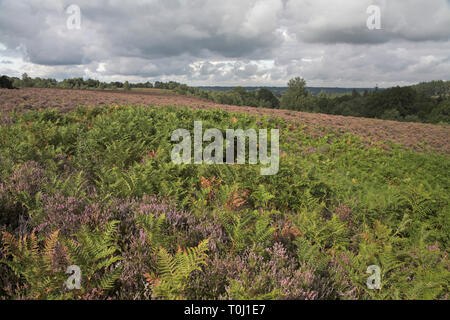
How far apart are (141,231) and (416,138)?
2250 centimetres

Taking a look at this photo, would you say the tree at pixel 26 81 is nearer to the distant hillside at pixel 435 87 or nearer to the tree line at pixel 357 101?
the tree line at pixel 357 101

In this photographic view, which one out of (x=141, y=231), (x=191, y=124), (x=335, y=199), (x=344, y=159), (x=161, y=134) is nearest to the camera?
(x=141, y=231)

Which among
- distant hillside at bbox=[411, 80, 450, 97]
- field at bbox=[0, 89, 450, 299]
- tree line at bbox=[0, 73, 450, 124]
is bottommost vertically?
field at bbox=[0, 89, 450, 299]

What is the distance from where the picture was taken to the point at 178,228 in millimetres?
2979

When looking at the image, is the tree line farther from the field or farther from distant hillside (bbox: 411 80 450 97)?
distant hillside (bbox: 411 80 450 97)

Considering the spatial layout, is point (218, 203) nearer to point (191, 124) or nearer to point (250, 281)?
point (250, 281)

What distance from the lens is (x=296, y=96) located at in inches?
3118

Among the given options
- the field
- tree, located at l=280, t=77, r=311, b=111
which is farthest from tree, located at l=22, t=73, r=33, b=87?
tree, located at l=280, t=77, r=311, b=111

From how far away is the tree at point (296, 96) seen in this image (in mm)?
73250

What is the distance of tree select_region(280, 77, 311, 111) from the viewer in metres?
73.2

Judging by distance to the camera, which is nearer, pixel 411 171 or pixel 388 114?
pixel 411 171

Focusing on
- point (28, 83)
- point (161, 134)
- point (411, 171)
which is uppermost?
point (28, 83)
